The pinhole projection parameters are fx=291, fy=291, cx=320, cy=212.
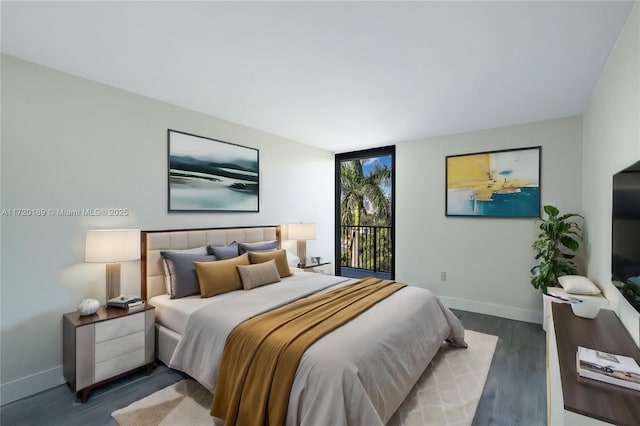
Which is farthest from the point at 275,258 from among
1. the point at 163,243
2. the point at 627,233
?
the point at 627,233

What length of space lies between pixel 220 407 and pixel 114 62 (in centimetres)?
263

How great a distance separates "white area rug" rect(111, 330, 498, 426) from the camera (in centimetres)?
193

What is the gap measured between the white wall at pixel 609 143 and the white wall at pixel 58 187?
368 centimetres

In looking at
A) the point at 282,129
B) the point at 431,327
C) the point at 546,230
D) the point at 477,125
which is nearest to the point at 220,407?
the point at 431,327

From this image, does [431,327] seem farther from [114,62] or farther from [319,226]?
[114,62]

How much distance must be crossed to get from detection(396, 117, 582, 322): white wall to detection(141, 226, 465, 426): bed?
4.65 feet

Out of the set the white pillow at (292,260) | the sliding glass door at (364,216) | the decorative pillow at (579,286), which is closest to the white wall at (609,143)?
the decorative pillow at (579,286)

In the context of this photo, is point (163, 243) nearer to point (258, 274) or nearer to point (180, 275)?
point (180, 275)

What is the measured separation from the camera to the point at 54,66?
233cm

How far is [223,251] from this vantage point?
3195 mm

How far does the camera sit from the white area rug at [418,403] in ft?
6.32

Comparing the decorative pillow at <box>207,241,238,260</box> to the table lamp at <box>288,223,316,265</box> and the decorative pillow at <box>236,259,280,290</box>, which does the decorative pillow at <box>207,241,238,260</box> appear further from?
the table lamp at <box>288,223,316,265</box>

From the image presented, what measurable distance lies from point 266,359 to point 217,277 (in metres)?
1.28

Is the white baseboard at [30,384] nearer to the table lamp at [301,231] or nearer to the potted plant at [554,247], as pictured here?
the table lamp at [301,231]
